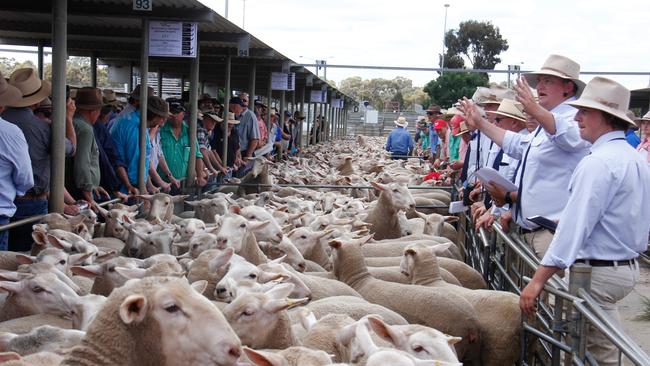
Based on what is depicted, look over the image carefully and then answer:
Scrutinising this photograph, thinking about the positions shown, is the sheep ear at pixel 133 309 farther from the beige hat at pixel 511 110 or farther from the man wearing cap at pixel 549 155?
the beige hat at pixel 511 110

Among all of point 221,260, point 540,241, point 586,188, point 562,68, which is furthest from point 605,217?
point 221,260

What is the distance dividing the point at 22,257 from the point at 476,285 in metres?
3.63

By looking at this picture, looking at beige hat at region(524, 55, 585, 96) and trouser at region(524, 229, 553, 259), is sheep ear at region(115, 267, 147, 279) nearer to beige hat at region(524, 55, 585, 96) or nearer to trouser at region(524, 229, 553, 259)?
trouser at region(524, 229, 553, 259)

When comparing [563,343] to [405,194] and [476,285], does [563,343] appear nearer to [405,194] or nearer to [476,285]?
[476,285]

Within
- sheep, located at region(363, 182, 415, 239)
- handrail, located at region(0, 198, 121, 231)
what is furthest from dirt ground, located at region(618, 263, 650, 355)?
handrail, located at region(0, 198, 121, 231)

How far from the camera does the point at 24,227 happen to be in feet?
22.9

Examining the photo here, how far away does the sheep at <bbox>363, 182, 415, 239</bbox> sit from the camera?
9.75 meters

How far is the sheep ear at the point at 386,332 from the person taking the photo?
4086mm

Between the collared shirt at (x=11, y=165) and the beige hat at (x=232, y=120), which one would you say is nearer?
the collared shirt at (x=11, y=165)

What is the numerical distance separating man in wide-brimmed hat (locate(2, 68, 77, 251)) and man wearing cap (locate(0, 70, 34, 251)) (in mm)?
674

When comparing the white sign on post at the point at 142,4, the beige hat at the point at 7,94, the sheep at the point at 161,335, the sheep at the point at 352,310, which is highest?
the white sign on post at the point at 142,4

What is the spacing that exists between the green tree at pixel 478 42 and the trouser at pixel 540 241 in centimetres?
6596

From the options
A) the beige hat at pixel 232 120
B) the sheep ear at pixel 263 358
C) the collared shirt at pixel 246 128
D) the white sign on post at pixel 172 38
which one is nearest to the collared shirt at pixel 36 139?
A: the white sign on post at pixel 172 38

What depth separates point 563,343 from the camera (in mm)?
4223
